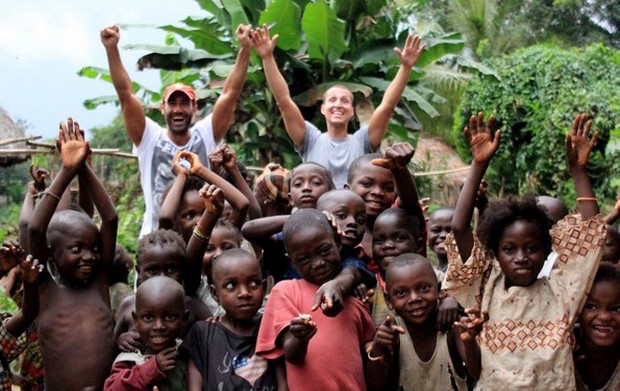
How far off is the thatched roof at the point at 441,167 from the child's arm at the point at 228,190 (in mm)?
6701

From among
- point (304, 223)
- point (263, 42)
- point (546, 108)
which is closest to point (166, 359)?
point (304, 223)

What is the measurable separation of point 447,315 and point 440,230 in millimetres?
1087

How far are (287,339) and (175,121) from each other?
198 centimetres

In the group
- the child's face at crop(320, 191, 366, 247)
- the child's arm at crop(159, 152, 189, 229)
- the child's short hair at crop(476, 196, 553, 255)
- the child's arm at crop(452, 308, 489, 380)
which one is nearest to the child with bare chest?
the child's arm at crop(159, 152, 189, 229)

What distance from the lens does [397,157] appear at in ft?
11.1

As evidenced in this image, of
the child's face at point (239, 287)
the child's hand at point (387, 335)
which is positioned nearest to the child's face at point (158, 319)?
the child's face at point (239, 287)

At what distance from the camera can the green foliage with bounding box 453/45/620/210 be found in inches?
392

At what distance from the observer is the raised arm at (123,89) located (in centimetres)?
455

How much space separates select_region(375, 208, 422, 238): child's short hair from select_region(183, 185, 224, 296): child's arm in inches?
29.2

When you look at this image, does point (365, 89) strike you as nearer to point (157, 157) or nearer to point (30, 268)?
point (157, 157)

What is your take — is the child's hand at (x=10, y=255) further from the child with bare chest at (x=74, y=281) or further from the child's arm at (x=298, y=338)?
the child's arm at (x=298, y=338)

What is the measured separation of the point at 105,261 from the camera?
12.1ft

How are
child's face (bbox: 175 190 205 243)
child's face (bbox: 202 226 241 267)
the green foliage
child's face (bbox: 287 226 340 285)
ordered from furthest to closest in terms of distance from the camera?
the green foliage, child's face (bbox: 175 190 205 243), child's face (bbox: 202 226 241 267), child's face (bbox: 287 226 340 285)

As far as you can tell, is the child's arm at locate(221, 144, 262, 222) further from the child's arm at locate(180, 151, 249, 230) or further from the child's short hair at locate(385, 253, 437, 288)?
the child's short hair at locate(385, 253, 437, 288)
